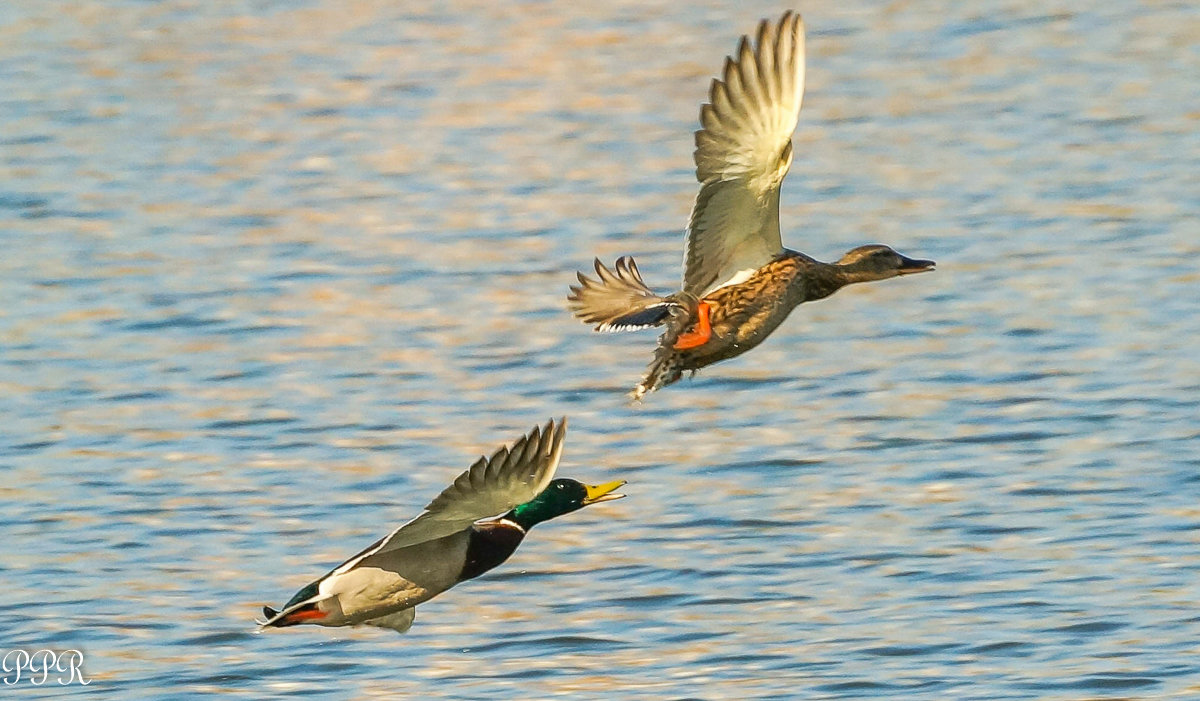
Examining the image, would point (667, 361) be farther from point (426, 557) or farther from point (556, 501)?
point (426, 557)

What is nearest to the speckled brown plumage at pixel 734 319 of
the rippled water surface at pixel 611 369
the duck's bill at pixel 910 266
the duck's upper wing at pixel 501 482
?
the duck's bill at pixel 910 266

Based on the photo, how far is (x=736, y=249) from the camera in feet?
29.0

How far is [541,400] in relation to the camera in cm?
1294

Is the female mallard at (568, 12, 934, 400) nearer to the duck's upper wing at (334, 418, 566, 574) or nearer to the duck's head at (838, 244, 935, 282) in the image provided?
the duck's head at (838, 244, 935, 282)

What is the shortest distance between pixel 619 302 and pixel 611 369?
4625 millimetres

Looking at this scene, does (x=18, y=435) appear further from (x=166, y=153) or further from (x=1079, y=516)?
(x=166, y=153)

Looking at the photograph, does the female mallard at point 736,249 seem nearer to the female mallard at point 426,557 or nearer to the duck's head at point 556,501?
the duck's head at point 556,501

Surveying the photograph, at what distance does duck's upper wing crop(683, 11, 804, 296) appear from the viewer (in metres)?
8.52

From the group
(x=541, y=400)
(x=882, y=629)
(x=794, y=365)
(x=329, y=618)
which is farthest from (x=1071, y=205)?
Answer: (x=329, y=618)

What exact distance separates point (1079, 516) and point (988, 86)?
9224 mm

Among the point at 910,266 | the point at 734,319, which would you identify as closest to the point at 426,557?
the point at 734,319

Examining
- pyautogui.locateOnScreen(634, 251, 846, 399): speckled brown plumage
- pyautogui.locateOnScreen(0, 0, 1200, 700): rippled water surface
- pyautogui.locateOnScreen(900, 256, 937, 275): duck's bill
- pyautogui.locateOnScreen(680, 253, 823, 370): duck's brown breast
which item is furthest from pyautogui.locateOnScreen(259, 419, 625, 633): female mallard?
pyautogui.locateOnScreen(900, 256, 937, 275): duck's bill

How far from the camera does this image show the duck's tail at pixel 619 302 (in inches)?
343

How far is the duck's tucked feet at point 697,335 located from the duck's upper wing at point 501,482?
3.23ft
